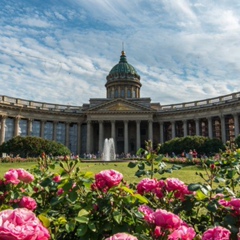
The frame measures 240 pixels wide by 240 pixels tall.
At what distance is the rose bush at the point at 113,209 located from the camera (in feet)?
8.35

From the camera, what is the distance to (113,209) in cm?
359

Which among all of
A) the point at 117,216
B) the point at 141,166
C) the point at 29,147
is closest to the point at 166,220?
the point at 117,216

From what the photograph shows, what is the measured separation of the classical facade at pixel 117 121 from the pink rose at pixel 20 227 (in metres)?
62.0

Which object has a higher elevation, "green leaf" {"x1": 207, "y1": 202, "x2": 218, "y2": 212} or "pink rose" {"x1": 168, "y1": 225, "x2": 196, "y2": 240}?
"green leaf" {"x1": 207, "y1": 202, "x2": 218, "y2": 212}

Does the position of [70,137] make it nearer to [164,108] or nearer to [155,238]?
[164,108]

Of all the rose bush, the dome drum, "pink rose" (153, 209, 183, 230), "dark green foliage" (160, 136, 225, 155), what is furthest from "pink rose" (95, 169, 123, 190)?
the dome drum

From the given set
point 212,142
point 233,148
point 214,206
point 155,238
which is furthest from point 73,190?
point 212,142

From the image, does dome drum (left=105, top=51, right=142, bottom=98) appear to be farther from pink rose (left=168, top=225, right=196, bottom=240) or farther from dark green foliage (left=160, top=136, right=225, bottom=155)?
pink rose (left=168, top=225, right=196, bottom=240)

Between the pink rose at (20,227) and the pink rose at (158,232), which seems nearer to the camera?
the pink rose at (20,227)

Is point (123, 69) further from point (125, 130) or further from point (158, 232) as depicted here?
point (158, 232)

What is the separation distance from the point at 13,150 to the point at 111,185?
Result: 4309cm

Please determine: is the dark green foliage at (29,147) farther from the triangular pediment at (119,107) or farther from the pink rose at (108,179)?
the pink rose at (108,179)

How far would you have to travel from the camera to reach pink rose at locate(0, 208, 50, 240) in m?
2.00

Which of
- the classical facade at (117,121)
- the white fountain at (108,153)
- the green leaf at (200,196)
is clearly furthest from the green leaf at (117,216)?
the classical facade at (117,121)
